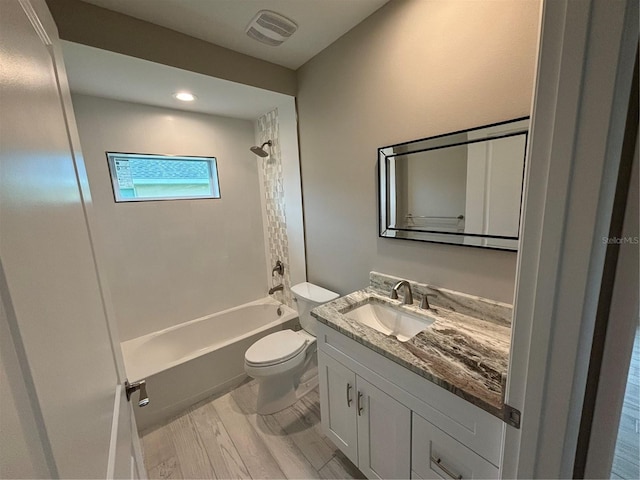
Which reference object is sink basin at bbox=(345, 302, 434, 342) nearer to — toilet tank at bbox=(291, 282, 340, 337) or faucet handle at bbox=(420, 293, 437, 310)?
faucet handle at bbox=(420, 293, 437, 310)

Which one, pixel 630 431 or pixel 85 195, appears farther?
pixel 85 195

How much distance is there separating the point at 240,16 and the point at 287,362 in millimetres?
2172

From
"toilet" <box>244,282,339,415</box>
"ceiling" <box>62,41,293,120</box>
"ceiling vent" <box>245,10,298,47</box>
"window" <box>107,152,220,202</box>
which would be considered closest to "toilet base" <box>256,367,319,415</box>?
"toilet" <box>244,282,339,415</box>

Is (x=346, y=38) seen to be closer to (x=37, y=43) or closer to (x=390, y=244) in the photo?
(x=390, y=244)

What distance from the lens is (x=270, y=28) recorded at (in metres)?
1.53

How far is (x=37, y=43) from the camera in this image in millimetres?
502

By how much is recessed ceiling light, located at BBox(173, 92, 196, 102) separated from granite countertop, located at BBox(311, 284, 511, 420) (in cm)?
189

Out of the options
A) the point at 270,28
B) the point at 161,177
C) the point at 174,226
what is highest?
the point at 270,28

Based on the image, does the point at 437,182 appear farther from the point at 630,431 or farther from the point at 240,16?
the point at 240,16

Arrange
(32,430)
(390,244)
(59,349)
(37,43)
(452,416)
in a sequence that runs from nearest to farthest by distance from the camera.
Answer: (32,430), (59,349), (37,43), (452,416), (390,244)

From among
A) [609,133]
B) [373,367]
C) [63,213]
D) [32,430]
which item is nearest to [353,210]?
[373,367]

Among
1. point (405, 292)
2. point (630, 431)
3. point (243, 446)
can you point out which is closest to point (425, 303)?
point (405, 292)

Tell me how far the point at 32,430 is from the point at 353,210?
5.51ft

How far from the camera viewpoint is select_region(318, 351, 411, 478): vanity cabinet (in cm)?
108
